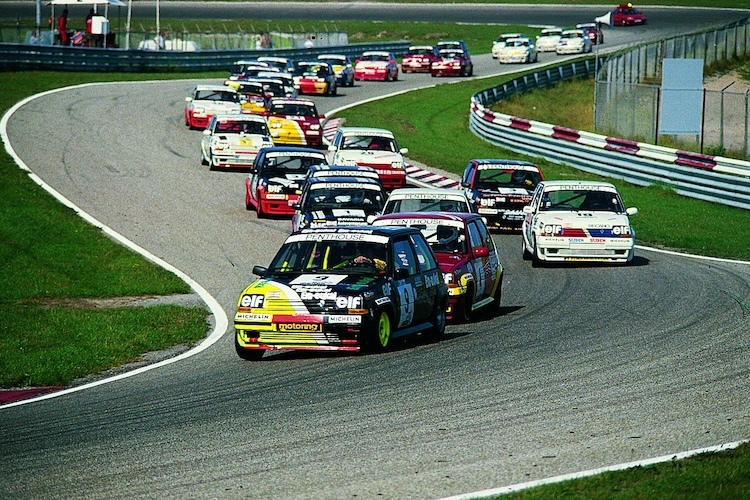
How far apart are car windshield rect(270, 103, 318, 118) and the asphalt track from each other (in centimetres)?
2012

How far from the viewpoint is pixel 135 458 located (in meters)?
9.12

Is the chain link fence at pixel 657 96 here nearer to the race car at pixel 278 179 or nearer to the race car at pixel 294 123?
the race car at pixel 294 123

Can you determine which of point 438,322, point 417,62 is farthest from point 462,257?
point 417,62

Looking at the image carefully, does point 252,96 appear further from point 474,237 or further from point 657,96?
point 474,237

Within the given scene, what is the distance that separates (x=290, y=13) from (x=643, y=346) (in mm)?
82904

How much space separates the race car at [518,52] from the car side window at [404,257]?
58.8 metres

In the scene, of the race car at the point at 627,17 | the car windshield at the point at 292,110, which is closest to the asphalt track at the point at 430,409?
the car windshield at the point at 292,110

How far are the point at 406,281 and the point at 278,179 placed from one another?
540 inches

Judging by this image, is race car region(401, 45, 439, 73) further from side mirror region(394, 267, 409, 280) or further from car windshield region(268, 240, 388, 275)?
side mirror region(394, 267, 409, 280)

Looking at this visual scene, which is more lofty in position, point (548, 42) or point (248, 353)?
point (548, 42)

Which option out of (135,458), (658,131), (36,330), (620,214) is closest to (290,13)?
(658,131)

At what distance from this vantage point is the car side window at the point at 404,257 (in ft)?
47.8

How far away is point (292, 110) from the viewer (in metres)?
39.8

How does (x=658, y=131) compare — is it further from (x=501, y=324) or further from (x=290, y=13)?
(x=290, y=13)
